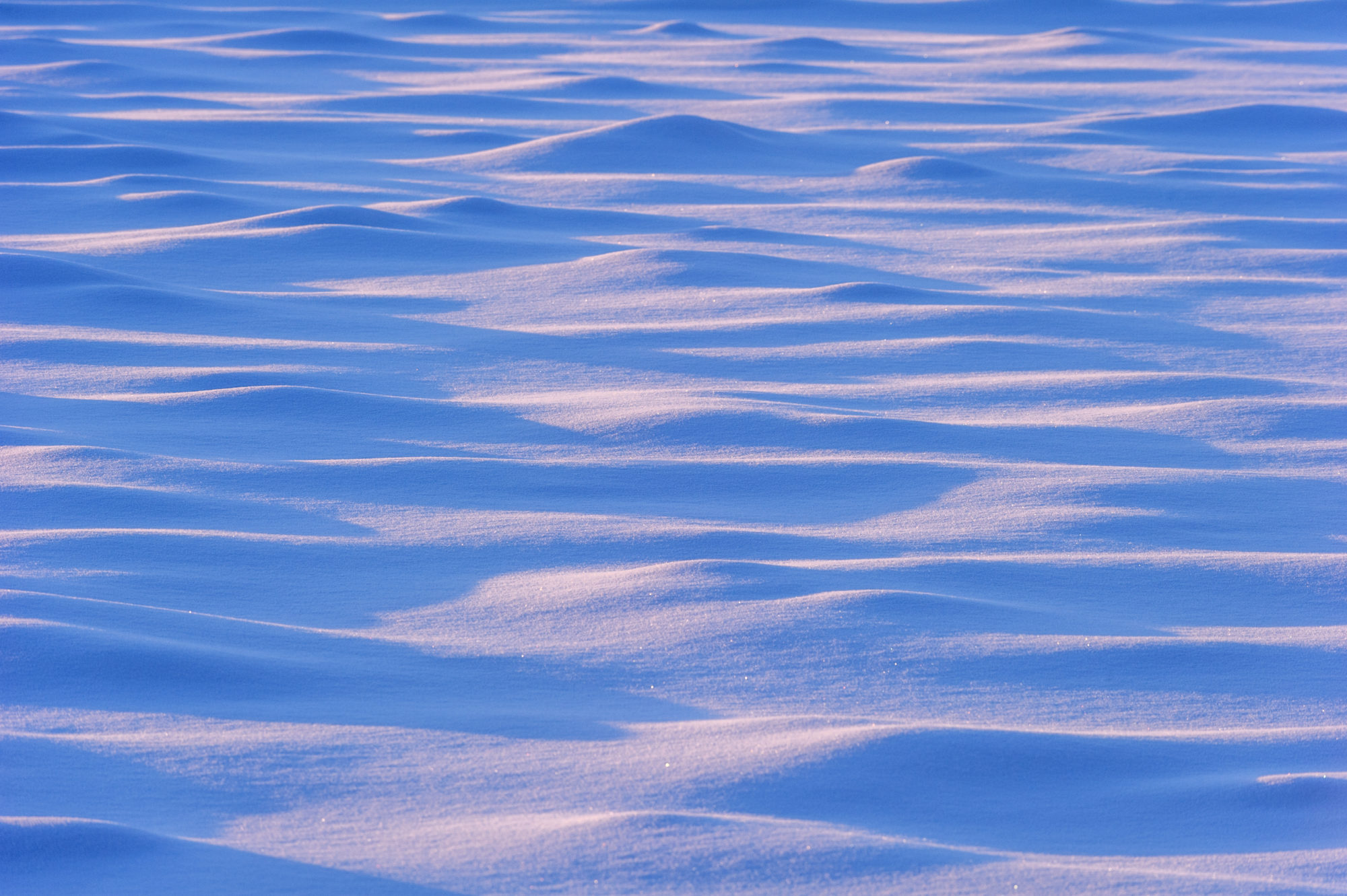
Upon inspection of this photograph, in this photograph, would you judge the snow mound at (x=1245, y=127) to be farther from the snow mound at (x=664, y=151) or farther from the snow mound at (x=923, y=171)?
the snow mound at (x=664, y=151)

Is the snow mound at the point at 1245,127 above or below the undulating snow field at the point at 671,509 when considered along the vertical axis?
above

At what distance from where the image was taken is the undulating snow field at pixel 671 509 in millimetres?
1334

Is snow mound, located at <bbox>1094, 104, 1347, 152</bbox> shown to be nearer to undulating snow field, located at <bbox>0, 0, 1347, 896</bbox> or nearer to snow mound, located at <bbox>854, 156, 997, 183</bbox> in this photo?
undulating snow field, located at <bbox>0, 0, 1347, 896</bbox>

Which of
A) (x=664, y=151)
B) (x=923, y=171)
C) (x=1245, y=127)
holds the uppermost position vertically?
(x=1245, y=127)

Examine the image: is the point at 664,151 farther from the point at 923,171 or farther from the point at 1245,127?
the point at 1245,127

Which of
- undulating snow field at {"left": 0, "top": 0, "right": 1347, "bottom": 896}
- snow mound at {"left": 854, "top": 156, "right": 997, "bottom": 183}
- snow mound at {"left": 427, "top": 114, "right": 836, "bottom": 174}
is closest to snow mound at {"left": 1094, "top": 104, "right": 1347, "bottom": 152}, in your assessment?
undulating snow field at {"left": 0, "top": 0, "right": 1347, "bottom": 896}

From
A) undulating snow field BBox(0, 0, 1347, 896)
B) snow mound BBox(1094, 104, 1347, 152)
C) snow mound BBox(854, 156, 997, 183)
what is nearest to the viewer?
undulating snow field BBox(0, 0, 1347, 896)

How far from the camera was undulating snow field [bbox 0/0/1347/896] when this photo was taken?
4.38ft

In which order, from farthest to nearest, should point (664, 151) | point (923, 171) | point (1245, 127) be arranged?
point (1245, 127) < point (664, 151) < point (923, 171)

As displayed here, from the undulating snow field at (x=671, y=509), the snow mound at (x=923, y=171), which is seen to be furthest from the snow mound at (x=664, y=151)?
the snow mound at (x=923, y=171)

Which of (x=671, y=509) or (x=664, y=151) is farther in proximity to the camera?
(x=664, y=151)

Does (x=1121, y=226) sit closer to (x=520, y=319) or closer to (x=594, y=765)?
(x=520, y=319)

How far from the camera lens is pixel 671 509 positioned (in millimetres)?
2084

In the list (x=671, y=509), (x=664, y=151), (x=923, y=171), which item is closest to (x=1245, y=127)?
(x=923, y=171)
